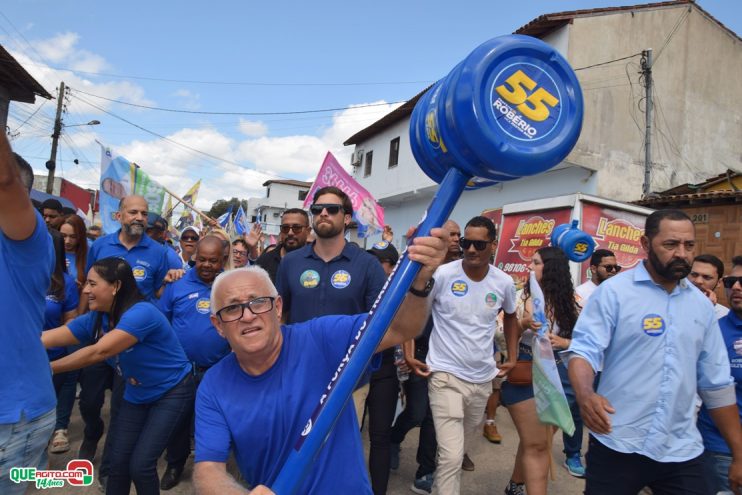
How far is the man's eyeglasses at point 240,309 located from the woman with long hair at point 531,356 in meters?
2.22

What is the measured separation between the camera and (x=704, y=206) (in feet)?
36.6

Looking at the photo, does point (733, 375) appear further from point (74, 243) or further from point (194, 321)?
point (74, 243)

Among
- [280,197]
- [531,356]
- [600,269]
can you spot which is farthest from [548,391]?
[280,197]

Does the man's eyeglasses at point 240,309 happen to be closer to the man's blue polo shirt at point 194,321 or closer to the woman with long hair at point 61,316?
the man's blue polo shirt at point 194,321

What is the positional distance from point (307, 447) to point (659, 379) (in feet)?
6.25

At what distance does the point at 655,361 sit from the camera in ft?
7.75

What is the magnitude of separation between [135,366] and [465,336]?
231cm

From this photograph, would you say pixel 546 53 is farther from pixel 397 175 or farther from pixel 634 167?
pixel 397 175

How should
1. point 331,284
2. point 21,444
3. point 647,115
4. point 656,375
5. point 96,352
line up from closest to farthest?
point 21,444 → point 656,375 → point 96,352 → point 331,284 → point 647,115

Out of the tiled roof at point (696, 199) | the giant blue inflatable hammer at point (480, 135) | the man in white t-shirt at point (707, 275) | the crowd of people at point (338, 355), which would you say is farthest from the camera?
the tiled roof at point (696, 199)

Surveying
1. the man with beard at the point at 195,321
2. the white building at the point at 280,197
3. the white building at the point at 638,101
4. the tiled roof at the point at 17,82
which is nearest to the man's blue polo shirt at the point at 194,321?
the man with beard at the point at 195,321

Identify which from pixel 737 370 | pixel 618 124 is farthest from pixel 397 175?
pixel 737 370

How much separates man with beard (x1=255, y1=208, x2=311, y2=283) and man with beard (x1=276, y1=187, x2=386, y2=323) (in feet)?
4.39

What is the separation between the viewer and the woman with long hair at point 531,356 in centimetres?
342
